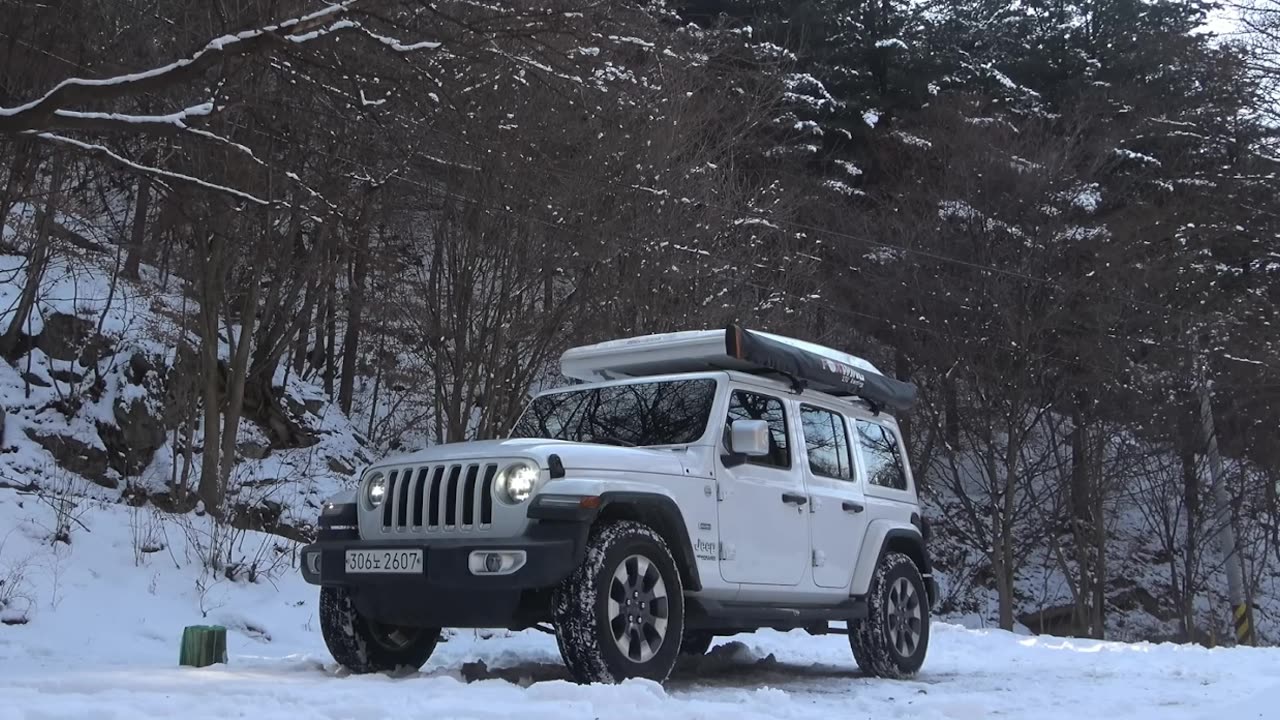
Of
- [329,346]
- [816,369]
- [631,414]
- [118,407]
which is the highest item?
[329,346]

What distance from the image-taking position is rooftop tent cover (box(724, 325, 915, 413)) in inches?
309

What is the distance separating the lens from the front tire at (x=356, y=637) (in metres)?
7.37

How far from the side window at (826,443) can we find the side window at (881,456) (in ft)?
0.99

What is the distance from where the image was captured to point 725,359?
8258mm

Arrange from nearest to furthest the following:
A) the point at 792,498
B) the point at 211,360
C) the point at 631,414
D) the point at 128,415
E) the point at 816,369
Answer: the point at 631,414
the point at 792,498
the point at 816,369
the point at 211,360
the point at 128,415

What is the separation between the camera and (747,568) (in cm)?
770

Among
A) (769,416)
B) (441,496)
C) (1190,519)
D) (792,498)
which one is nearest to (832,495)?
(792,498)

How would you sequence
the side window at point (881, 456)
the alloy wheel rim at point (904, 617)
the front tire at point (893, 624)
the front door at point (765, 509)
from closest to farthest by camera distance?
the front door at point (765, 509) < the front tire at point (893, 624) < the alloy wheel rim at point (904, 617) < the side window at point (881, 456)

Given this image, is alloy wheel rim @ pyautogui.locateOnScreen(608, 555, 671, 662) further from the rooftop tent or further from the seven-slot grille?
the rooftop tent

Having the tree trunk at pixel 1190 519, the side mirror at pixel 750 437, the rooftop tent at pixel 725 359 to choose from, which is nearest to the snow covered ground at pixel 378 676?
the side mirror at pixel 750 437

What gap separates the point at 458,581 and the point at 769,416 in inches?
106

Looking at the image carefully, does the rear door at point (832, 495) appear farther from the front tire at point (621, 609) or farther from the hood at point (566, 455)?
the front tire at point (621, 609)

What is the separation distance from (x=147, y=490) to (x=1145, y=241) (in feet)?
68.8

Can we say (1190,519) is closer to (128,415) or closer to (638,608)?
(128,415)
